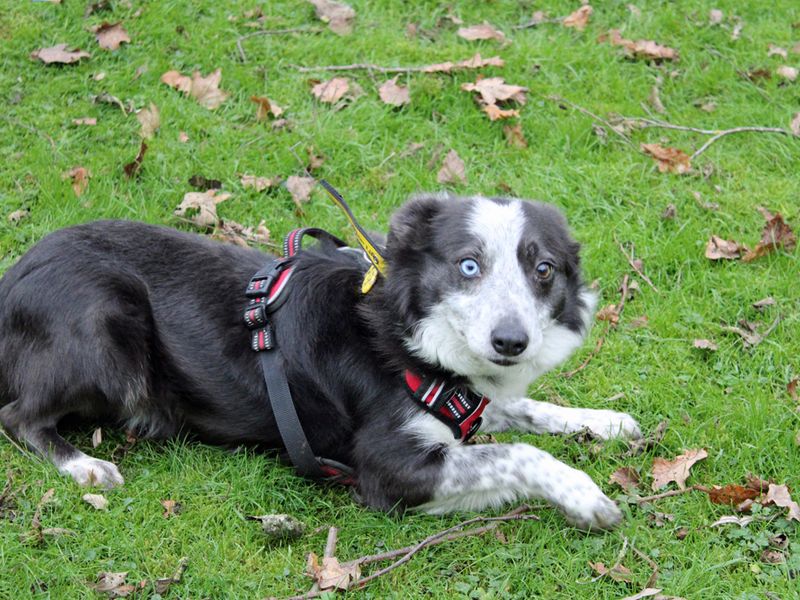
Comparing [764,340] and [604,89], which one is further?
[604,89]

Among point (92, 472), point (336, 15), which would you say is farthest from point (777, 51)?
point (92, 472)

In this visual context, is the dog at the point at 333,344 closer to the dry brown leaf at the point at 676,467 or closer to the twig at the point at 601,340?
the dry brown leaf at the point at 676,467

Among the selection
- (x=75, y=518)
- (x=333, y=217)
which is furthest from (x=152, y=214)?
(x=75, y=518)

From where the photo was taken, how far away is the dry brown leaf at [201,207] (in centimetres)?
541

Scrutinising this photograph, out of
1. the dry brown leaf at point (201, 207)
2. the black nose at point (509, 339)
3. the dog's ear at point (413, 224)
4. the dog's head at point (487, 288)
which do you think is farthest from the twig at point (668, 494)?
the dry brown leaf at point (201, 207)

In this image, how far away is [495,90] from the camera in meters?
6.18

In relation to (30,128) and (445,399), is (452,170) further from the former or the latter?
(30,128)

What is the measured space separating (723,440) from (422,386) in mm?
1390

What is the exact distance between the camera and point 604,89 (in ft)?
20.9

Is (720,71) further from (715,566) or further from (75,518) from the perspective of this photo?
(75,518)

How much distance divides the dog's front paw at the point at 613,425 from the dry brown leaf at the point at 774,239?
1.52 metres

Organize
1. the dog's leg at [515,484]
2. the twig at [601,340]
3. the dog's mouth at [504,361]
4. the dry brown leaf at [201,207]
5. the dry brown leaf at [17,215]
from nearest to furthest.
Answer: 1. the dog's mouth at [504,361]
2. the dog's leg at [515,484]
3. the twig at [601,340]
4. the dry brown leaf at [17,215]
5. the dry brown leaf at [201,207]

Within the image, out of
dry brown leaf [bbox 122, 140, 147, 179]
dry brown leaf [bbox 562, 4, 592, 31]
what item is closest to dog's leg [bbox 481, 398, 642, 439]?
dry brown leaf [bbox 122, 140, 147, 179]

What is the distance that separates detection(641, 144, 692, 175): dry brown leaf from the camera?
581cm
